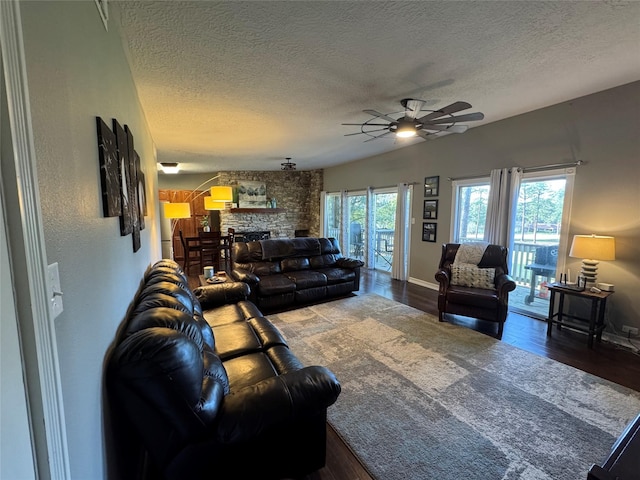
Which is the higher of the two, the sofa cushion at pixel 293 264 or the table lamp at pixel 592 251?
the table lamp at pixel 592 251

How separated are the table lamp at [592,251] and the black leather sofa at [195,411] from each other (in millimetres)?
3052

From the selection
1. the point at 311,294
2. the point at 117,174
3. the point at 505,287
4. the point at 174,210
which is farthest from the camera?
the point at 174,210

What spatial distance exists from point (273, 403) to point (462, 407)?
153 centimetres

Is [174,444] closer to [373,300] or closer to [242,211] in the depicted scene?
[373,300]

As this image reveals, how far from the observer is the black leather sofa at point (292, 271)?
12.9 feet

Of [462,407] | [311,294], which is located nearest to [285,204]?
[311,294]

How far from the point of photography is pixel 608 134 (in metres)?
2.98

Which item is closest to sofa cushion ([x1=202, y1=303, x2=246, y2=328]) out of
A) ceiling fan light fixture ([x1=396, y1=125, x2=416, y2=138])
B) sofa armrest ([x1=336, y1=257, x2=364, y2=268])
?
sofa armrest ([x1=336, y1=257, x2=364, y2=268])

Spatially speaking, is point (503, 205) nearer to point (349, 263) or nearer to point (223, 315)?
point (349, 263)

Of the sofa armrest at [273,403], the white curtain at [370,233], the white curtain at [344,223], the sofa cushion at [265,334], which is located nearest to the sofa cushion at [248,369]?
the sofa cushion at [265,334]

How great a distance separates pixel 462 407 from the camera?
2.04m

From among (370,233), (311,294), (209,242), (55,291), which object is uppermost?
(55,291)

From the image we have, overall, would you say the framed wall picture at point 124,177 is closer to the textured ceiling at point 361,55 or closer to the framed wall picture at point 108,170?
the framed wall picture at point 108,170

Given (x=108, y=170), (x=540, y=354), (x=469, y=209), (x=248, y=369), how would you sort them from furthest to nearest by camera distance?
(x=469, y=209) → (x=540, y=354) → (x=248, y=369) → (x=108, y=170)
